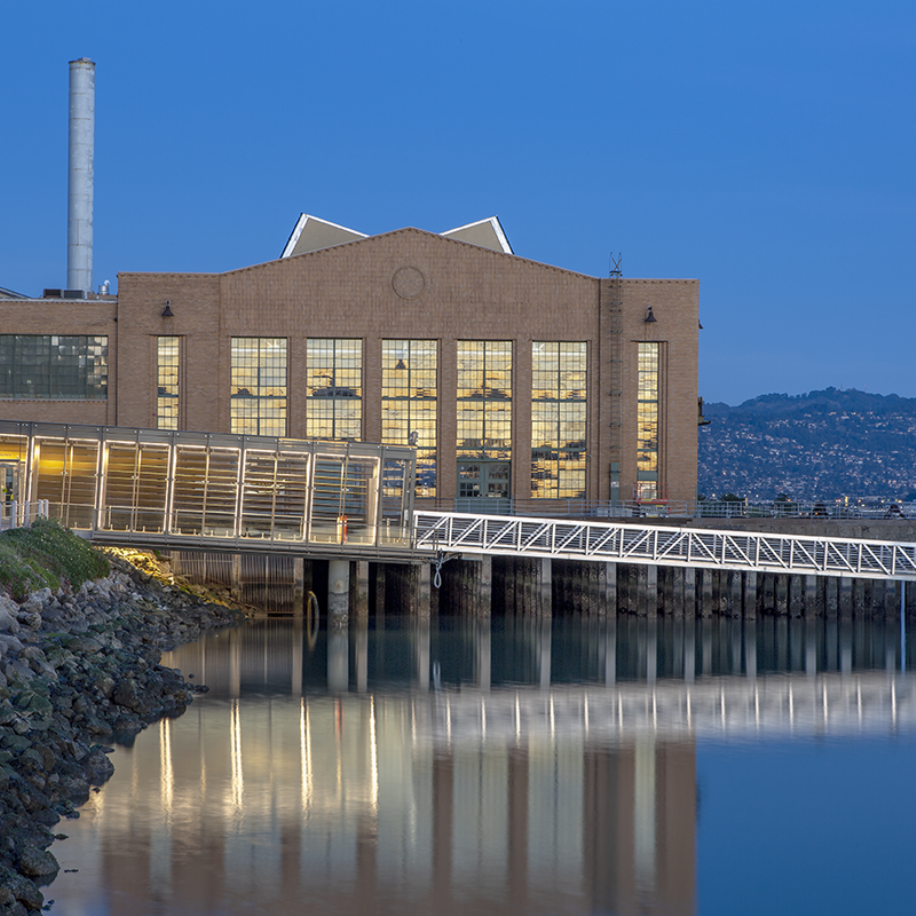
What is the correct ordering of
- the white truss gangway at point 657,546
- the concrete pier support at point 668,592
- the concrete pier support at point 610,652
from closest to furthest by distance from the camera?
the concrete pier support at point 610,652, the white truss gangway at point 657,546, the concrete pier support at point 668,592

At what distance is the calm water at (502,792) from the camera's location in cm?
1727

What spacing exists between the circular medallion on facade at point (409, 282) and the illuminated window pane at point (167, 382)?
11869 mm

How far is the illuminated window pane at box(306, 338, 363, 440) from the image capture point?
6262 cm

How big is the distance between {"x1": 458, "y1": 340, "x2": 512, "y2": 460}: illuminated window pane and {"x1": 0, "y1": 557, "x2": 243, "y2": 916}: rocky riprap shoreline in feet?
83.6

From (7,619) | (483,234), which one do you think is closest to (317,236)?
(483,234)

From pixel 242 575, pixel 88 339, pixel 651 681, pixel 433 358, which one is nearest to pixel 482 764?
pixel 651 681

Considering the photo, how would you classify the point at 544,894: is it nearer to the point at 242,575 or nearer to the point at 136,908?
the point at 136,908

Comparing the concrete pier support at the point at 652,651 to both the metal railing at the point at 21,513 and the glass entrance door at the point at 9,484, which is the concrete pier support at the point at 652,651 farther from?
the glass entrance door at the point at 9,484

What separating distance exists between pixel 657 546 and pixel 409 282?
826 inches

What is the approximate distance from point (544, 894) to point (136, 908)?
553 cm

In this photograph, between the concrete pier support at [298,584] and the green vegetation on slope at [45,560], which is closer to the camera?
the green vegetation on slope at [45,560]

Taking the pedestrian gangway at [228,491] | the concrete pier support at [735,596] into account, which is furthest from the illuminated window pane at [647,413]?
the pedestrian gangway at [228,491]

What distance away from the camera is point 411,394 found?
6306cm

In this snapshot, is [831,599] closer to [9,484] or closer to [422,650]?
[422,650]
